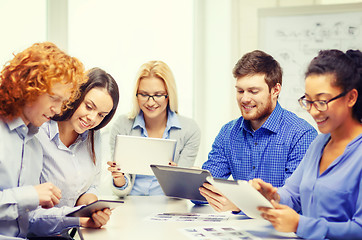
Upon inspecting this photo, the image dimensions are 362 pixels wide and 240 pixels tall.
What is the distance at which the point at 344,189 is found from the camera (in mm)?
1593

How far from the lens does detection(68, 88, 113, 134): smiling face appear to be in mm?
2297

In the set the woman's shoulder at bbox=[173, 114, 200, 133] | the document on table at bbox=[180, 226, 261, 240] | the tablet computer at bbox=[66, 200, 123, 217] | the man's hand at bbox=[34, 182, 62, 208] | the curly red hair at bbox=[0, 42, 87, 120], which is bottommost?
the document on table at bbox=[180, 226, 261, 240]

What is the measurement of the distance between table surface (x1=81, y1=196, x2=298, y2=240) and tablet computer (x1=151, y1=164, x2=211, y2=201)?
87mm

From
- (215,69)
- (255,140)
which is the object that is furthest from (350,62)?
(215,69)

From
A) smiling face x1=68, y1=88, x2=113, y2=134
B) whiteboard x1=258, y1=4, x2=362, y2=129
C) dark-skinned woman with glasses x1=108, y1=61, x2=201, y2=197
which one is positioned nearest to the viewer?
smiling face x1=68, y1=88, x2=113, y2=134

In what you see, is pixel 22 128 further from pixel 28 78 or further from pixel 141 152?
pixel 141 152

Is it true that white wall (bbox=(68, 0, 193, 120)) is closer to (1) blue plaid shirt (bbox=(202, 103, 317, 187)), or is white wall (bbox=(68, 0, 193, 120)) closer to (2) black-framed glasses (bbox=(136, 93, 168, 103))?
(2) black-framed glasses (bbox=(136, 93, 168, 103))

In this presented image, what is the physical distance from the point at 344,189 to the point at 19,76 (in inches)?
51.6

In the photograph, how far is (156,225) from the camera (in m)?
1.91

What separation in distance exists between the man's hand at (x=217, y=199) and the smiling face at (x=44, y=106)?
81 centimetres

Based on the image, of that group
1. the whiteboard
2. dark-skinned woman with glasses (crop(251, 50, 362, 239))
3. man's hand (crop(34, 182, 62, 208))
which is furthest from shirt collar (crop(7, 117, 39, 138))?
the whiteboard

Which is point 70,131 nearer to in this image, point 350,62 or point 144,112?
point 144,112

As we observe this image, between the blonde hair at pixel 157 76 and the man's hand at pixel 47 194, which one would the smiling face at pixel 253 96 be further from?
the man's hand at pixel 47 194

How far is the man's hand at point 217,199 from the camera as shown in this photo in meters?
2.10
